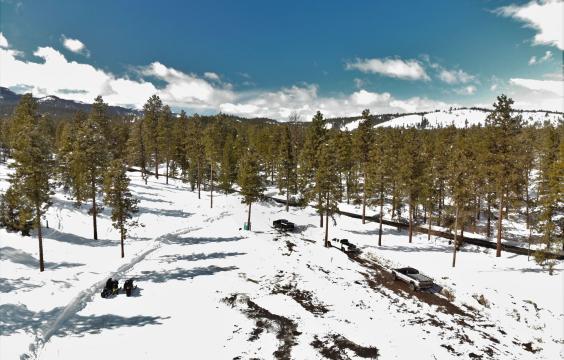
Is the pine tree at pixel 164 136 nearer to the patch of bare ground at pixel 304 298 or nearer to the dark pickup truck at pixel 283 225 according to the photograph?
the dark pickup truck at pixel 283 225

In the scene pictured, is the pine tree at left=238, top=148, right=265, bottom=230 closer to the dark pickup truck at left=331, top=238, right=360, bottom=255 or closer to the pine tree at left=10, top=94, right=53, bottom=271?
the dark pickup truck at left=331, top=238, right=360, bottom=255

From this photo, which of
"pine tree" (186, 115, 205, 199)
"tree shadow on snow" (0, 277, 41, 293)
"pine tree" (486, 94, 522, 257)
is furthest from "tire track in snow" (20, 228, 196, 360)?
"pine tree" (486, 94, 522, 257)

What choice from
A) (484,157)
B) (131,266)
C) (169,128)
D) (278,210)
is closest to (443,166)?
(484,157)

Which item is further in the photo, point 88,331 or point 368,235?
point 368,235

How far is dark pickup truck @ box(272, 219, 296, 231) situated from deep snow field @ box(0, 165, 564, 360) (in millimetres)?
6199

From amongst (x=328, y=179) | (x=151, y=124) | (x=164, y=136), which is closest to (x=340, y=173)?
(x=328, y=179)

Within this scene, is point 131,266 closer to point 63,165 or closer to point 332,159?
point 332,159

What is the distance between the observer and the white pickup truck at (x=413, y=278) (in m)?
27.1

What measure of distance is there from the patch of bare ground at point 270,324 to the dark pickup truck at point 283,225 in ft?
75.0

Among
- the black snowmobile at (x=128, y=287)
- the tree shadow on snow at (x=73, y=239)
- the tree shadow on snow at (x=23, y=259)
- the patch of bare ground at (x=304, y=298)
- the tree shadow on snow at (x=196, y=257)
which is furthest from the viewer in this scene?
the tree shadow on snow at (x=73, y=239)

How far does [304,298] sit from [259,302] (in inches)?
132

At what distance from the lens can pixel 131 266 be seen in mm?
29406

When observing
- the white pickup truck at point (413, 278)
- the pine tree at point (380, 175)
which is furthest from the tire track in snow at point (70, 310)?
the pine tree at point (380, 175)

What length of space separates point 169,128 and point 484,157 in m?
56.3
